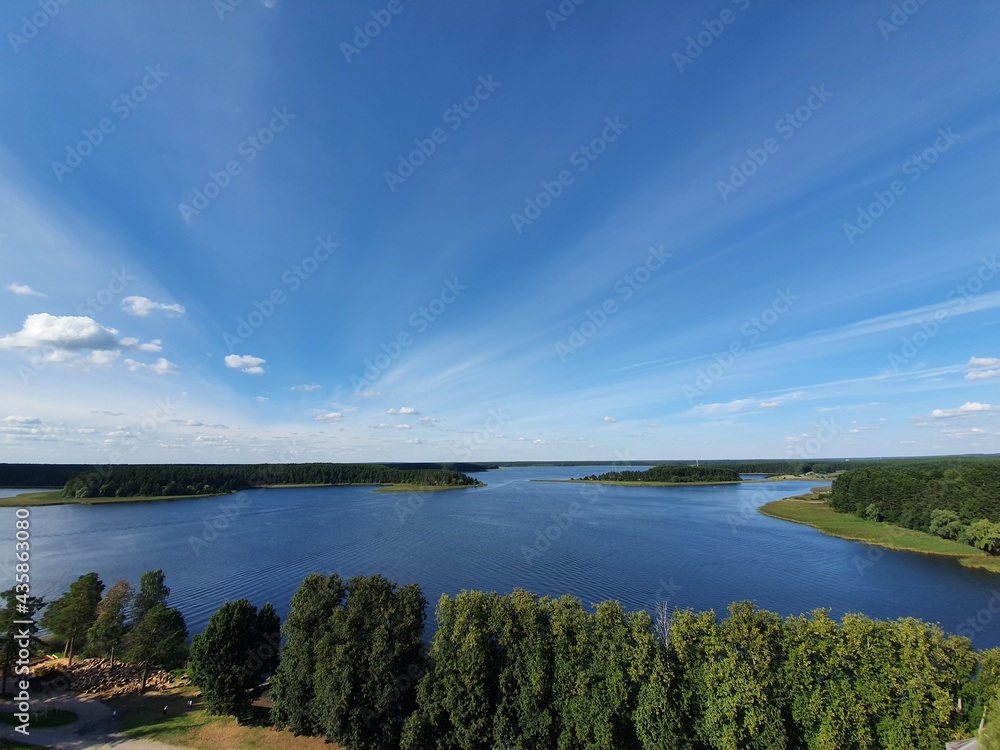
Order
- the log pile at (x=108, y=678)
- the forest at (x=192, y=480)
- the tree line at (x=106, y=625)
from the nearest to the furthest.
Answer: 1. the tree line at (x=106, y=625)
2. the log pile at (x=108, y=678)
3. the forest at (x=192, y=480)

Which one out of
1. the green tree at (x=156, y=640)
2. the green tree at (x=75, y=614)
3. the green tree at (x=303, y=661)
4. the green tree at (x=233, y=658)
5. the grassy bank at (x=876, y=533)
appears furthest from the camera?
the grassy bank at (x=876, y=533)

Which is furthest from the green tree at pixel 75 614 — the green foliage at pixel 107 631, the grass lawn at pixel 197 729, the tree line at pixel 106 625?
the grass lawn at pixel 197 729

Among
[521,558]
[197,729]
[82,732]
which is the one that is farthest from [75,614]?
[521,558]

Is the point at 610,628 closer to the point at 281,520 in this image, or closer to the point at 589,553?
the point at 589,553

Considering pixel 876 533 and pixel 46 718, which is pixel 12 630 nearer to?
pixel 46 718

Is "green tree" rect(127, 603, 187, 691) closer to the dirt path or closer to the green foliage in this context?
the green foliage

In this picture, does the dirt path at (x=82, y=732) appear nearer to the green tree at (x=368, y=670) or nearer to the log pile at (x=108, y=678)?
the log pile at (x=108, y=678)

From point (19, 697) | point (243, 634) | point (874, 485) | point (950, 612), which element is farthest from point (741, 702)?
point (874, 485)

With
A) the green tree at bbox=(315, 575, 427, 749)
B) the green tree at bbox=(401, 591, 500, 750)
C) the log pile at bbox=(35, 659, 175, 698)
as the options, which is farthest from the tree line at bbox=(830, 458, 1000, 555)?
the log pile at bbox=(35, 659, 175, 698)
